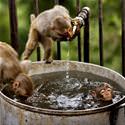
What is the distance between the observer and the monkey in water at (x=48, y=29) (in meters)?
3.05

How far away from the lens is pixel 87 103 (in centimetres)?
266

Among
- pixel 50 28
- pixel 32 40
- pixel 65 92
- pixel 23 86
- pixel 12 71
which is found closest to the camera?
Result: pixel 23 86

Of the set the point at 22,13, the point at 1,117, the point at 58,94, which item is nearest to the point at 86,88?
the point at 58,94

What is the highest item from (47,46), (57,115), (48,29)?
(48,29)

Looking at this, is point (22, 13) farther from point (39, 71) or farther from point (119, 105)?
point (119, 105)

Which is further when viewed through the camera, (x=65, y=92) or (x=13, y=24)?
(x=13, y=24)

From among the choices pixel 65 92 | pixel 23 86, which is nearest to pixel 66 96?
pixel 65 92

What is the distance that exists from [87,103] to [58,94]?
0.23 m

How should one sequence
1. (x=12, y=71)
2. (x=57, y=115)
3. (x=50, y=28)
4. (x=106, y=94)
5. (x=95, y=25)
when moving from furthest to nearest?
1. (x=95, y=25)
2. (x=50, y=28)
3. (x=12, y=71)
4. (x=106, y=94)
5. (x=57, y=115)

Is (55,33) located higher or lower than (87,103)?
higher

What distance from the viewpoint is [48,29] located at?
3.12 m

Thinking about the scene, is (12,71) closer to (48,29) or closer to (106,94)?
(48,29)

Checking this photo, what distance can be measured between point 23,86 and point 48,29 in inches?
20.5

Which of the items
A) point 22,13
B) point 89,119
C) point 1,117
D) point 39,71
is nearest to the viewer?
point 89,119
